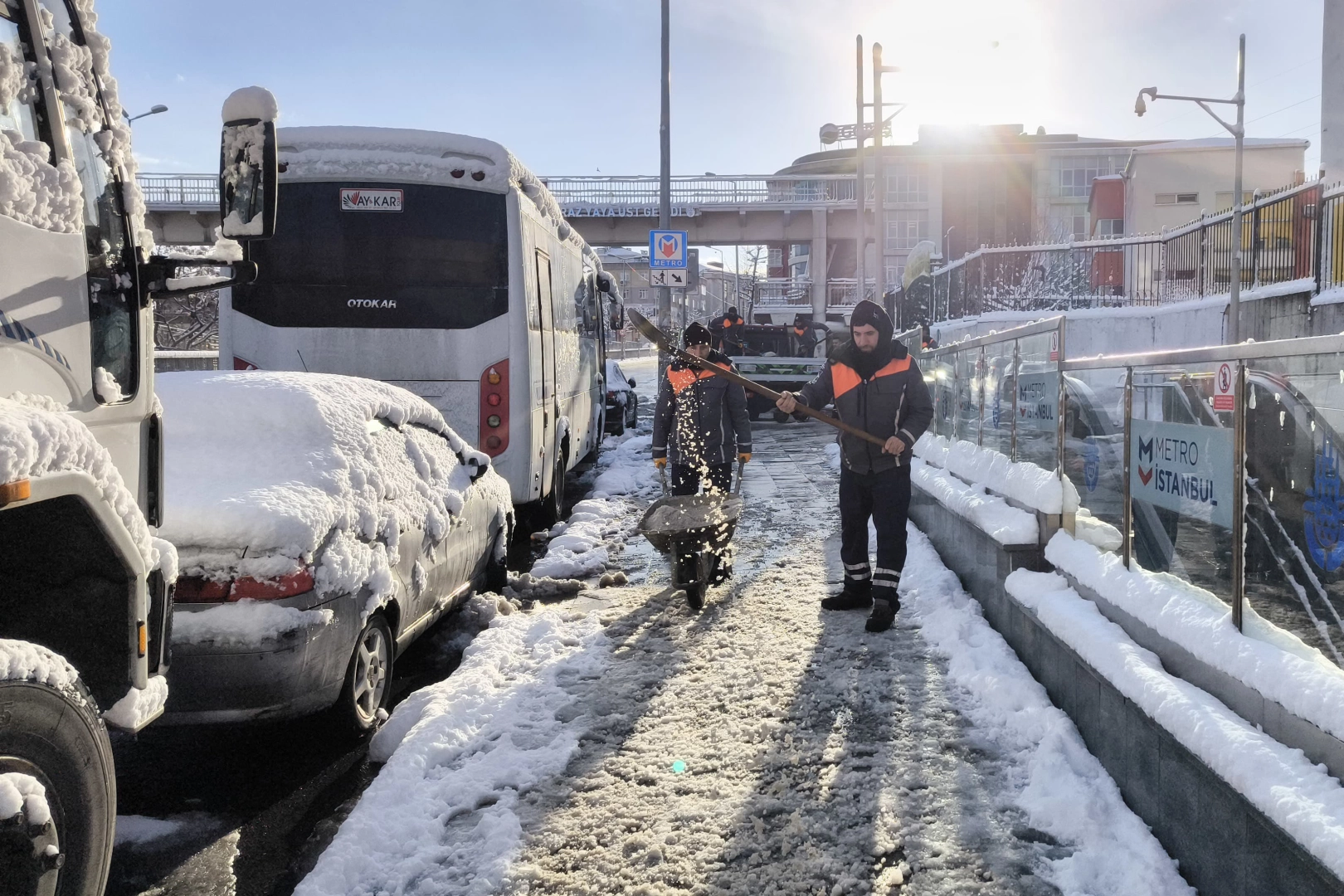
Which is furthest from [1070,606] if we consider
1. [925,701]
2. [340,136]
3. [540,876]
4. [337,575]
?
[340,136]

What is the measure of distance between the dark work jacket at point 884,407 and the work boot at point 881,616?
781mm

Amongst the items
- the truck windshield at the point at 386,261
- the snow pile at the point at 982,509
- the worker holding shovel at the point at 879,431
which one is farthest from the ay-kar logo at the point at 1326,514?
the truck windshield at the point at 386,261

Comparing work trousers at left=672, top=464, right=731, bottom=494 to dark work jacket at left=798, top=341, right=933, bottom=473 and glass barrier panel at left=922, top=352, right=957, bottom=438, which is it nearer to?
dark work jacket at left=798, top=341, right=933, bottom=473

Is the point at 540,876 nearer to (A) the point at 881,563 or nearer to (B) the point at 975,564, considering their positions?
(A) the point at 881,563

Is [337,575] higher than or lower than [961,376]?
lower

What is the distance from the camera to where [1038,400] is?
20.1 ft

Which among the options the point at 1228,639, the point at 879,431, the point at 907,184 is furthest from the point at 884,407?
the point at 907,184

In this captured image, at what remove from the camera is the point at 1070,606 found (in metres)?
4.59

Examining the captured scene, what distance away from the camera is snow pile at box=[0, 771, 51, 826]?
2.07 meters

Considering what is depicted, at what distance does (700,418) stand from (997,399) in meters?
2.05

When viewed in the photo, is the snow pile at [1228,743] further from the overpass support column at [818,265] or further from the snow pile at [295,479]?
the overpass support column at [818,265]

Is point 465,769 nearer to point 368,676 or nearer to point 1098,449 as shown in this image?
point 368,676

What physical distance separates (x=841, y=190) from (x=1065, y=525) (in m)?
→ 42.6

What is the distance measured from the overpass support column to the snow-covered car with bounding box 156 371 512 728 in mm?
36438
